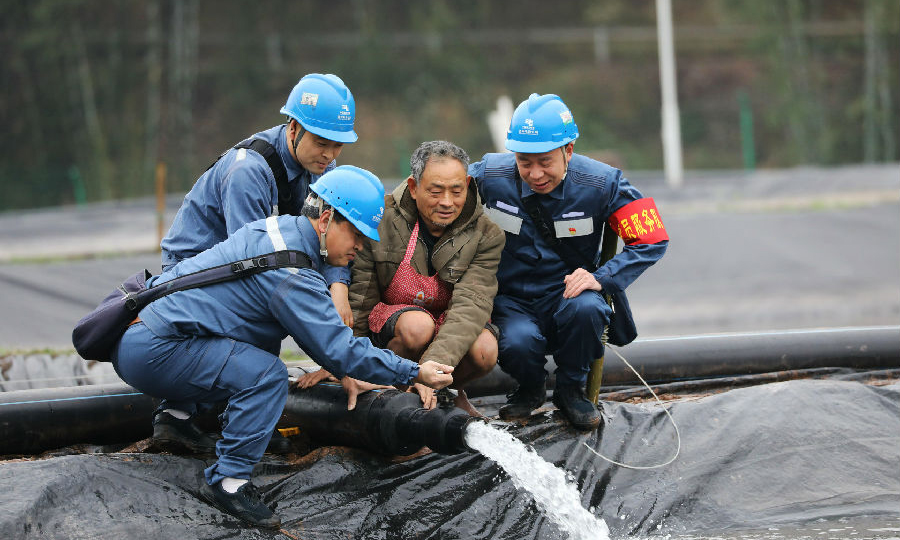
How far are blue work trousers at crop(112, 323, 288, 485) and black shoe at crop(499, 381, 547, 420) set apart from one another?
1.24 m

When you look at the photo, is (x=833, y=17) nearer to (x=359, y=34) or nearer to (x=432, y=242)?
(x=359, y=34)

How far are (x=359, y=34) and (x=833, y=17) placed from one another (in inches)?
505

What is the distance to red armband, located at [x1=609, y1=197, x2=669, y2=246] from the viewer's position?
4.40 m

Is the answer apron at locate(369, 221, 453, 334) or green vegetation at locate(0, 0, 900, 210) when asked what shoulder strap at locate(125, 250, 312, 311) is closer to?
apron at locate(369, 221, 453, 334)

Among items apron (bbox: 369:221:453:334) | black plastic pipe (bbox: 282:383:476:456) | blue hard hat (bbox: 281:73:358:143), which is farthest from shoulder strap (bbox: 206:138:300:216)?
black plastic pipe (bbox: 282:383:476:456)

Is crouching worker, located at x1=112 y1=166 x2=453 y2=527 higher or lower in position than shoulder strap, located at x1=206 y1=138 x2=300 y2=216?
lower

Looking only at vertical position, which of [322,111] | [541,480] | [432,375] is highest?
[322,111]

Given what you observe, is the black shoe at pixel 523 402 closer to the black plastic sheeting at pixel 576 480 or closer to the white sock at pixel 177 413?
the black plastic sheeting at pixel 576 480

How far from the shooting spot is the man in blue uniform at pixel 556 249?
430 centimetres

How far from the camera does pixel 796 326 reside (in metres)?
9.47

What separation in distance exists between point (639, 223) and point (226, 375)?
6.28 ft

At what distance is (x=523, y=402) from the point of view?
180 inches

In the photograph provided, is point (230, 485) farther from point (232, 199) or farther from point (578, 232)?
point (578, 232)

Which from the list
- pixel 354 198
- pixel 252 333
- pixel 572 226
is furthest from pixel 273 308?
pixel 572 226
